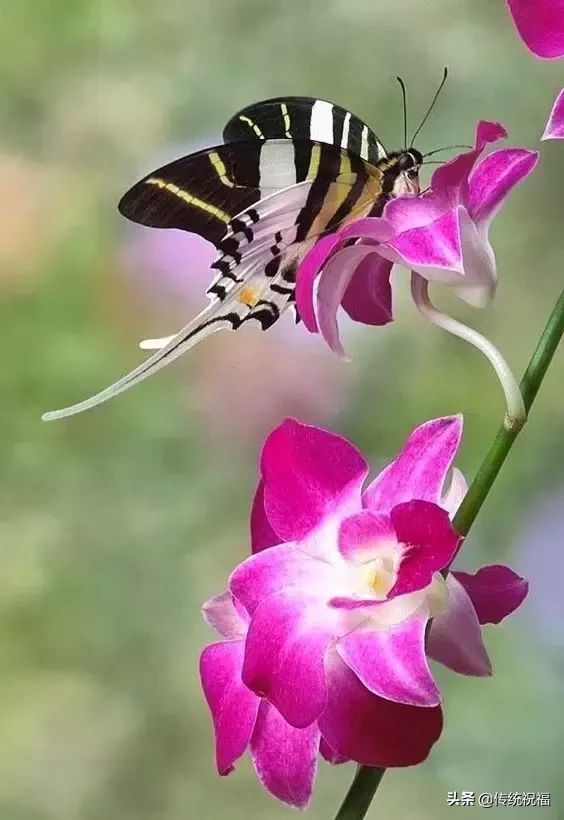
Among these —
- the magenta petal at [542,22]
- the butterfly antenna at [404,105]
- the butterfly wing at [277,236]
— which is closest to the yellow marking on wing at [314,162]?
the butterfly wing at [277,236]

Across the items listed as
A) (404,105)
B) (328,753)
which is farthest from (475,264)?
(404,105)

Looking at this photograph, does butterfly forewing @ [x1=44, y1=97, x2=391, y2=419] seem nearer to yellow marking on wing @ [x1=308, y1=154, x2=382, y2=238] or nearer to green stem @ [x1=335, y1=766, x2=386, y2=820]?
yellow marking on wing @ [x1=308, y1=154, x2=382, y2=238]

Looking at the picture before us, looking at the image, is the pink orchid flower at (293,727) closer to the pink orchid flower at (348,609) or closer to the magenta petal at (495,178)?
the pink orchid flower at (348,609)

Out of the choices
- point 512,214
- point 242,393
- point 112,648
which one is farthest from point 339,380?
point 112,648

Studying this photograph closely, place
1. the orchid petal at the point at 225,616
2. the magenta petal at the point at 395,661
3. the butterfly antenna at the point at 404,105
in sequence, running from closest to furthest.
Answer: the magenta petal at the point at 395,661
the orchid petal at the point at 225,616
the butterfly antenna at the point at 404,105

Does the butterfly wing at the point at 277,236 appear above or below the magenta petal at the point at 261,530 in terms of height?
above

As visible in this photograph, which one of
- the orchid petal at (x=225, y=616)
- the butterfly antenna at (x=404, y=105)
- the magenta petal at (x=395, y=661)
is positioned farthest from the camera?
the butterfly antenna at (x=404, y=105)

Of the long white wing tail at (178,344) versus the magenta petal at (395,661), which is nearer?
the magenta petal at (395,661)

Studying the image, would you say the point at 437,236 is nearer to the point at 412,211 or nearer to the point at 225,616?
the point at 412,211
